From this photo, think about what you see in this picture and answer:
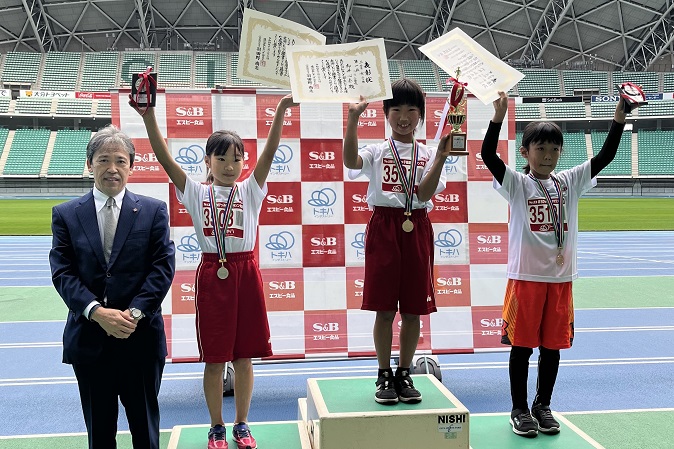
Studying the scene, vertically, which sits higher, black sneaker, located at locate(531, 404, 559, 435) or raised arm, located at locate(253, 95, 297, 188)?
raised arm, located at locate(253, 95, 297, 188)

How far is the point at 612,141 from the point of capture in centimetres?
288

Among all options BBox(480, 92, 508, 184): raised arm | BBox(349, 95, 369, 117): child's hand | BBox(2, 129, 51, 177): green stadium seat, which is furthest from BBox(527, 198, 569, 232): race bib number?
BBox(2, 129, 51, 177): green stadium seat

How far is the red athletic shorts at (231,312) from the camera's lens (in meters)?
2.62

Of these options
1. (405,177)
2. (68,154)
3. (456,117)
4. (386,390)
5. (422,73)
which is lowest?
(386,390)

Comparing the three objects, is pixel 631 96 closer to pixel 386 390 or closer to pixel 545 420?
pixel 545 420

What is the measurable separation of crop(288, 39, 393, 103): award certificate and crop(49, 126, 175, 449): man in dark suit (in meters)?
0.82

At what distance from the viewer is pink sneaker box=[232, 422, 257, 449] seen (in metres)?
2.64

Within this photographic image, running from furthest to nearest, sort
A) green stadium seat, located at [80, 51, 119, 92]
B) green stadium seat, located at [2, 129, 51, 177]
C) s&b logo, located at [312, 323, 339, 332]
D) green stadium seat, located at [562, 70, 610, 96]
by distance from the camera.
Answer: green stadium seat, located at [562, 70, 610, 96] < green stadium seat, located at [80, 51, 119, 92] < green stadium seat, located at [2, 129, 51, 177] < s&b logo, located at [312, 323, 339, 332]

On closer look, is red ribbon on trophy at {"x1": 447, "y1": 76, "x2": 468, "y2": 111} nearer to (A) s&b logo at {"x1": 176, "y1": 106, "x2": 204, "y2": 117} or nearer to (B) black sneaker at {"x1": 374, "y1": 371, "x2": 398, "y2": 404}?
(B) black sneaker at {"x1": 374, "y1": 371, "x2": 398, "y2": 404}

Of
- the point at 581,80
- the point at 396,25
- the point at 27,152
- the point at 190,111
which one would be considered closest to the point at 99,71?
the point at 27,152

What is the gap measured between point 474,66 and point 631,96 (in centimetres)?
74

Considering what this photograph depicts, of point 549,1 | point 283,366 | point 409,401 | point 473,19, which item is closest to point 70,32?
point 473,19

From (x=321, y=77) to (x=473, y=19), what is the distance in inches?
1113

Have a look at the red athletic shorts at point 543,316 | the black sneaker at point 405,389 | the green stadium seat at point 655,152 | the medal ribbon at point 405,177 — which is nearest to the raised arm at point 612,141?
the red athletic shorts at point 543,316
